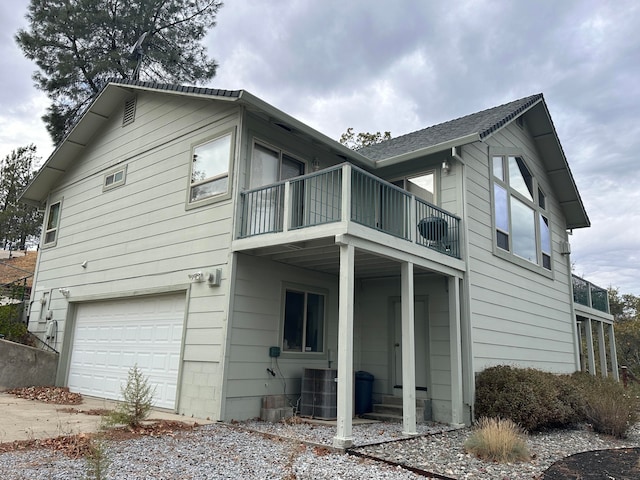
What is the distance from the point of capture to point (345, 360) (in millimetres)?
6398

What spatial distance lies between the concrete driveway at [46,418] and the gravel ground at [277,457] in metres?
1.00

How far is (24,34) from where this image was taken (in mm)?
18844

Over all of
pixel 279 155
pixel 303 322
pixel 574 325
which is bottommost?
pixel 303 322

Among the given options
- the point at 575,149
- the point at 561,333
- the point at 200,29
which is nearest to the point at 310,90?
the point at 200,29

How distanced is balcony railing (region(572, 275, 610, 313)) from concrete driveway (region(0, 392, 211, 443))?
513 inches

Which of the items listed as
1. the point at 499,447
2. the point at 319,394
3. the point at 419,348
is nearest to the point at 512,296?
the point at 419,348

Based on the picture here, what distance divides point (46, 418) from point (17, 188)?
24147 mm

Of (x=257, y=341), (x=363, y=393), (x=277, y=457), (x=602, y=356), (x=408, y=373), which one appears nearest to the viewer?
(x=277, y=457)

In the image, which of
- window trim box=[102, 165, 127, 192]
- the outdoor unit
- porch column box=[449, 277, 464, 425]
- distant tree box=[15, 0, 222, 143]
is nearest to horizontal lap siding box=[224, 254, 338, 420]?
the outdoor unit

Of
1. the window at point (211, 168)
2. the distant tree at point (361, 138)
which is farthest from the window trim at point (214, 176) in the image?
the distant tree at point (361, 138)

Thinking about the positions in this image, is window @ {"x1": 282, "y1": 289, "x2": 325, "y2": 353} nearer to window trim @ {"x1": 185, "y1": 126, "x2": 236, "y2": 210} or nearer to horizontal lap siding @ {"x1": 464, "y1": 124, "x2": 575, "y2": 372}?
window trim @ {"x1": 185, "y1": 126, "x2": 236, "y2": 210}

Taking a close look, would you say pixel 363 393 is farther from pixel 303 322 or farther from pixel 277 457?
pixel 277 457

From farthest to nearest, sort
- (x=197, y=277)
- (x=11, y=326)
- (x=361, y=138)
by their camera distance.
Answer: (x=361, y=138)
(x=11, y=326)
(x=197, y=277)

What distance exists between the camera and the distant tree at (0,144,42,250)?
1070 inches
